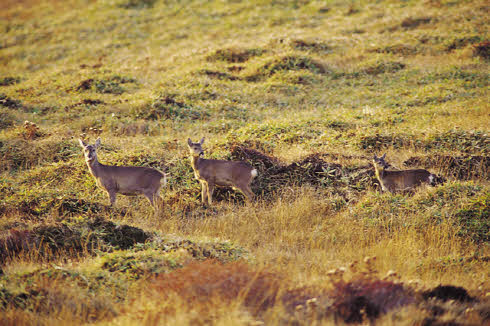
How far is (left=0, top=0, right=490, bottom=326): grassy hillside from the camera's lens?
5.23 metres

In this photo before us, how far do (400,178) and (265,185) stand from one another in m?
2.73

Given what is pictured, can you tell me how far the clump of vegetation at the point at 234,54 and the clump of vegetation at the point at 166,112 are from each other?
6.45 meters

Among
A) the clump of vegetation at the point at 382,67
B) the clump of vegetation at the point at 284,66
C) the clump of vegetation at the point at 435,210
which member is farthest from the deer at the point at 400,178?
the clump of vegetation at the point at 382,67

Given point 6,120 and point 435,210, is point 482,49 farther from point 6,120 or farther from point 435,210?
point 6,120

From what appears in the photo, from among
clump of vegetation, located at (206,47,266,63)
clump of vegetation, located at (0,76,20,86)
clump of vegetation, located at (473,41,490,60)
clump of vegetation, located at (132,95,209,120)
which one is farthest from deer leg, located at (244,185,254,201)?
clump of vegetation, located at (0,76,20,86)

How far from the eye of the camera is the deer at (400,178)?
358 inches

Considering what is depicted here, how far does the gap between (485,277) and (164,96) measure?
1139 cm

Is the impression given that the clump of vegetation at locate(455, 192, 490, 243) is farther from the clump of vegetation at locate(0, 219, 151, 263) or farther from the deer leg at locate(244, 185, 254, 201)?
the clump of vegetation at locate(0, 219, 151, 263)

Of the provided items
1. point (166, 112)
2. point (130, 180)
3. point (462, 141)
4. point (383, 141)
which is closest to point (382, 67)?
point (383, 141)

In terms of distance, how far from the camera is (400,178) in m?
9.25

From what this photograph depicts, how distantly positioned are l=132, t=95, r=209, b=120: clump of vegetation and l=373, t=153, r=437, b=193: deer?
640 centimetres

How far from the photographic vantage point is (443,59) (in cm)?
1873

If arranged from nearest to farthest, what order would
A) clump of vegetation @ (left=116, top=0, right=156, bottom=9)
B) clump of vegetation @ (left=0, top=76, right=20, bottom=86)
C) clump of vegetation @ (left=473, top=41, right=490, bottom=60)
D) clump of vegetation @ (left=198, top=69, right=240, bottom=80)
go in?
1. clump of vegetation @ (left=198, top=69, right=240, bottom=80)
2. clump of vegetation @ (left=473, top=41, right=490, bottom=60)
3. clump of vegetation @ (left=0, top=76, right=20, bottom=86)
4. clump of vegetation @ (left=116, top=0, right=156, bottom=9)

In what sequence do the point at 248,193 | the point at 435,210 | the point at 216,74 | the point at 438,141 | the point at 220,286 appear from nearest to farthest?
A: the point at 220,286, the point at 435,210, the point at 248,193, the point at 438,141, the point at 216,74
